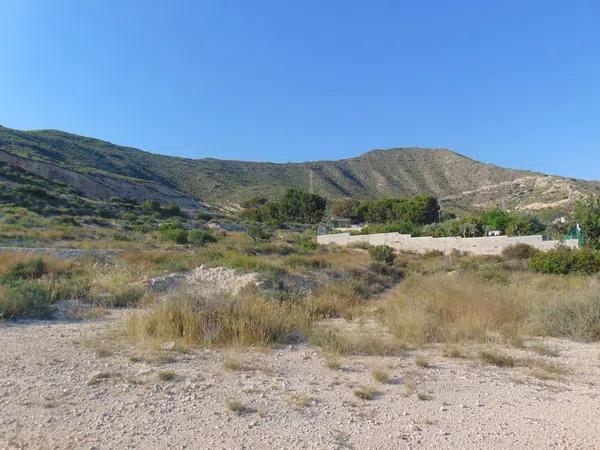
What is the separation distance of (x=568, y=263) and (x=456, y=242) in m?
13.0

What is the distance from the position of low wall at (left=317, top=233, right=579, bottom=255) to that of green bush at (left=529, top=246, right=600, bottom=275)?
23.0 ft

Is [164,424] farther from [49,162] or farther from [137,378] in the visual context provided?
[49,162]

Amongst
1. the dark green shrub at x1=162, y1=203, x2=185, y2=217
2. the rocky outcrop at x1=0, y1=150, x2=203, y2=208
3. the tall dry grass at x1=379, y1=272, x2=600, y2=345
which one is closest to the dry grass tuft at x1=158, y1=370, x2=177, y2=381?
the tall dry grass at x1=379, y1=272, x2=600, y2=345

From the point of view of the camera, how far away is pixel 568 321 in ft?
25.5

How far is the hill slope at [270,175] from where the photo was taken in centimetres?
7088

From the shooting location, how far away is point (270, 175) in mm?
98250

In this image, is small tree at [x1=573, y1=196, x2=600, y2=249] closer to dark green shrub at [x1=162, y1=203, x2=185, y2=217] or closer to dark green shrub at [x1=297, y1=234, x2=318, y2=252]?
dark green shrub at [x1=297, y1=234, x2=318, y2=252]

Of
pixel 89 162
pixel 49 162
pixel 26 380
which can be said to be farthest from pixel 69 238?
pixel 89 162

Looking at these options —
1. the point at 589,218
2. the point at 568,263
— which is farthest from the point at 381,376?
the point at 589,218

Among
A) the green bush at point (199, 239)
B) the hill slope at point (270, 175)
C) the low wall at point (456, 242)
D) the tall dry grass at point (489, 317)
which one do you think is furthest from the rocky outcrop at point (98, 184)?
the tall dry grass at point (489, 317)

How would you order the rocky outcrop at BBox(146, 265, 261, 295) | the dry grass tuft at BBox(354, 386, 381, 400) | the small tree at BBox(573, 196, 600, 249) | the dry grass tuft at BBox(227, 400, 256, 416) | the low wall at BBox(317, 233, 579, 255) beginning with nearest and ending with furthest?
the dry grass tuft at BBox(227, 400, 256, 416)
the dry grass tuft at BBox(354, 386, 381, 400)
the rocky outcrop at BBox(146, 265, 261, 295)
the low wall at BBox(317, 233, 579, 255)
the small tree at BBox(573, 196, 600, 249)

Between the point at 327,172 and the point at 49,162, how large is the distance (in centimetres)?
5236

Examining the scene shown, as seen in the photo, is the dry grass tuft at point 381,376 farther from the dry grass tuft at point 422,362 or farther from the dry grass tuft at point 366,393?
the dry grass tuft at point 422,362

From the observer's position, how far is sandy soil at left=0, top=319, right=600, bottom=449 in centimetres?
363
